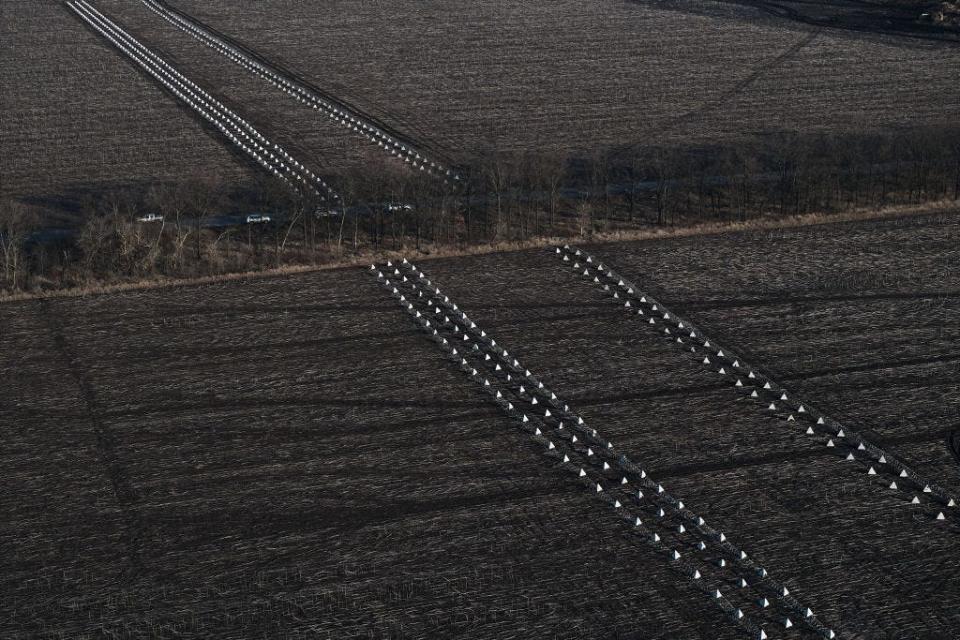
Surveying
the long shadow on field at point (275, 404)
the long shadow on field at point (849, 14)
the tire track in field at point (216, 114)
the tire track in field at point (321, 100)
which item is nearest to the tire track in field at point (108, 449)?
the long shadow on field at point (275, 404)

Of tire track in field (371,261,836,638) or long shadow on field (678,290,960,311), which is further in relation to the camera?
long shadow on field (678,290,960,311)

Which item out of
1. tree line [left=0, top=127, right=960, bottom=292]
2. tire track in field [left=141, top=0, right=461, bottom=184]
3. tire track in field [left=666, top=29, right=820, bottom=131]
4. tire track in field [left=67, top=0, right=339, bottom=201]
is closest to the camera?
tree line [left=0, top=127, right=960, bottom=292]

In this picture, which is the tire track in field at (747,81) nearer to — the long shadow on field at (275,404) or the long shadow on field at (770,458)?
the long shadow on field at (275,404)

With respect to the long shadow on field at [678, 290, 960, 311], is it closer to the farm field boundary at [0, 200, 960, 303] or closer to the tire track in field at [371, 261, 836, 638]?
the farm field boundary at [0, 200, 960, 303]

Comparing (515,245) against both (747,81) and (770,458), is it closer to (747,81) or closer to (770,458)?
(770,458)

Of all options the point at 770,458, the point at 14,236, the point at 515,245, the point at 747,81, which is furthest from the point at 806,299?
the point at 747,81

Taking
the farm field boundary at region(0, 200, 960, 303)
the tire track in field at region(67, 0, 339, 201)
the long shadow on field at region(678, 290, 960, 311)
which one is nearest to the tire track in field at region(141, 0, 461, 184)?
the tire track in field at region(67, 0, 339, 201)

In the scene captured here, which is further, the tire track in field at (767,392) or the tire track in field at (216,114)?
the tire track in field at (216,114)
